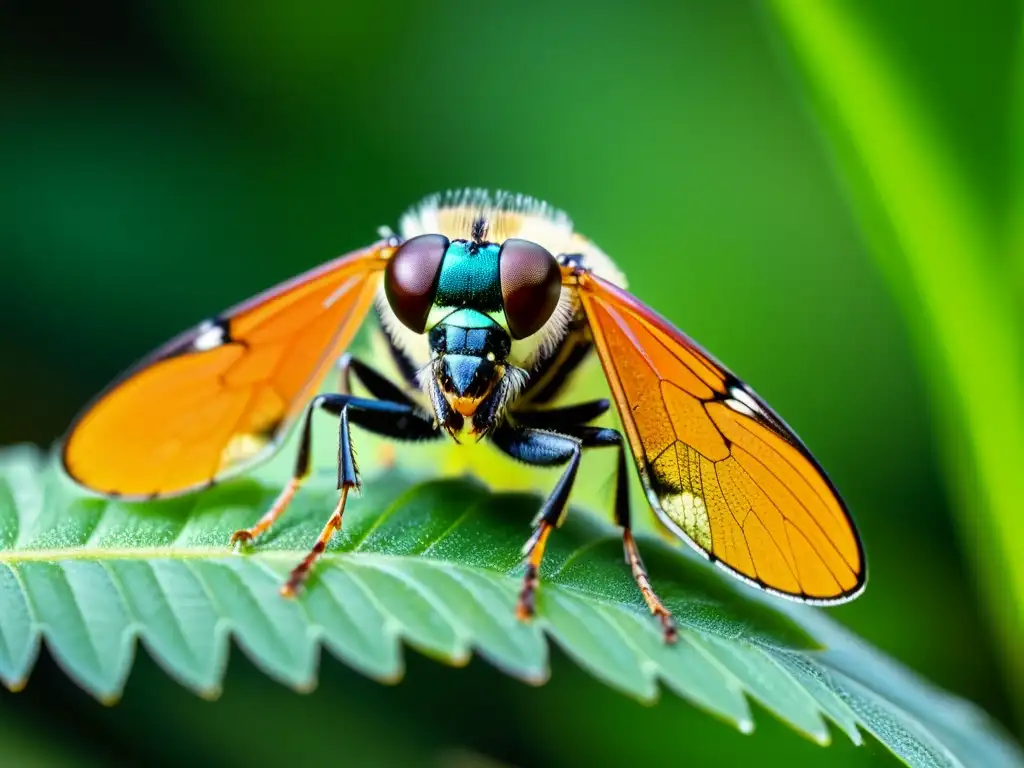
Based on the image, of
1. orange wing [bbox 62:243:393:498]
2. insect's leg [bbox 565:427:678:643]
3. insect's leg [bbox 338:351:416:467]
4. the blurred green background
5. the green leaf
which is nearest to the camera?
the green leaf

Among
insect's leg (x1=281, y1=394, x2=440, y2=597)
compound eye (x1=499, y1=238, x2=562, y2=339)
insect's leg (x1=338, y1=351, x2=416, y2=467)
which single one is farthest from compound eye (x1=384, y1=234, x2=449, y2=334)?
insect's leg (x1=338, y1=351, x2=416, y2=467)

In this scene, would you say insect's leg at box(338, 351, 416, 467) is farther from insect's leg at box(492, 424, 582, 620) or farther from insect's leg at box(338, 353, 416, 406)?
insect's leg at box(492, 424, 582, 620)

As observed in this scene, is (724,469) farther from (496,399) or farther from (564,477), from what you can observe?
(496,399)

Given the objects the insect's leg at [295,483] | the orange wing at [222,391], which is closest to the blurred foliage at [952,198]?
the orange wing at [222,391]

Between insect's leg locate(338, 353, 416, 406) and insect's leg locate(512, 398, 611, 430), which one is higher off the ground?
insect's leg locate(338, 353, 416, 406)

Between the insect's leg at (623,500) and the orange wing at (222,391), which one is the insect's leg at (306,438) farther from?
the insect's leg at (623,500)

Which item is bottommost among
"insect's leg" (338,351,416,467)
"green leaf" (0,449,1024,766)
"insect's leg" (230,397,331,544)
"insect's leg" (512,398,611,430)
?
"green leaf" (0,449,1024,766)

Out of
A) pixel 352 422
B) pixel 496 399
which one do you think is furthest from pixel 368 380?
pixel 496 399

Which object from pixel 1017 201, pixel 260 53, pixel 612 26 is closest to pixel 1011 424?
pixel 1017 201
